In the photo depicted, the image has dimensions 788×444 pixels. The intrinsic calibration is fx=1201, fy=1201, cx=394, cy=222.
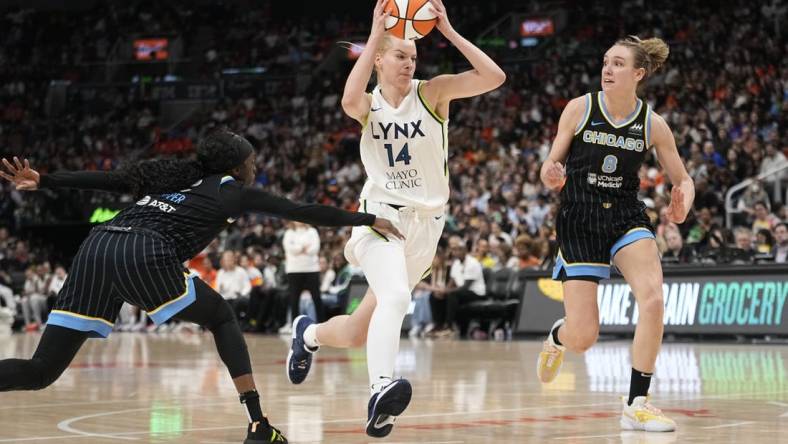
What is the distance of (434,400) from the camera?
8.67m

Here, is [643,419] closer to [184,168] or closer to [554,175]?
[554,175]

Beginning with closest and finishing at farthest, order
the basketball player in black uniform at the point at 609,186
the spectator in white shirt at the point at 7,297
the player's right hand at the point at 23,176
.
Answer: the player's right hand at the point at 23,176 < the basketball player in black uniform at the point at 609,186 < the spectator in white shirt at the point at 7,297

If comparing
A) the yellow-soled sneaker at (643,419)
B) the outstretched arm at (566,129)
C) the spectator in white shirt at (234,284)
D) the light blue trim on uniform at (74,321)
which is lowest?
the spectator in white shirt at (234,284)

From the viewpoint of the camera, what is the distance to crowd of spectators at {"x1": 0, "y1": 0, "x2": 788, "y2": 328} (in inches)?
776

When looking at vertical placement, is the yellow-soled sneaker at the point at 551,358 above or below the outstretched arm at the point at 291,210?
below

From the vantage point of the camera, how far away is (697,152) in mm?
20422

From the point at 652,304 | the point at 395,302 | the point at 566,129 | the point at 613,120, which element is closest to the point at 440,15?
the point at 566,129

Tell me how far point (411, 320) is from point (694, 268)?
552 cm

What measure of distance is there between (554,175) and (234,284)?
1596 centimetres

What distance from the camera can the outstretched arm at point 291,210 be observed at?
18.7ft

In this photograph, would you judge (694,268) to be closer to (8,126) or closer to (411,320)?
(411,320)

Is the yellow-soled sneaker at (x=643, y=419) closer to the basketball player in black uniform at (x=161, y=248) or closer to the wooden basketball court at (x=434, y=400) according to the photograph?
the wooden basketball court at (x=434, y=400)

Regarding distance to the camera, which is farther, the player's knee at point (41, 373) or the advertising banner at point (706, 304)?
the advertising banner at point (706, 304)

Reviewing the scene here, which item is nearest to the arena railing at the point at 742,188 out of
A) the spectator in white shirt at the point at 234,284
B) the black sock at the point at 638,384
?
the spectator in white shirt at the point at 234,284
